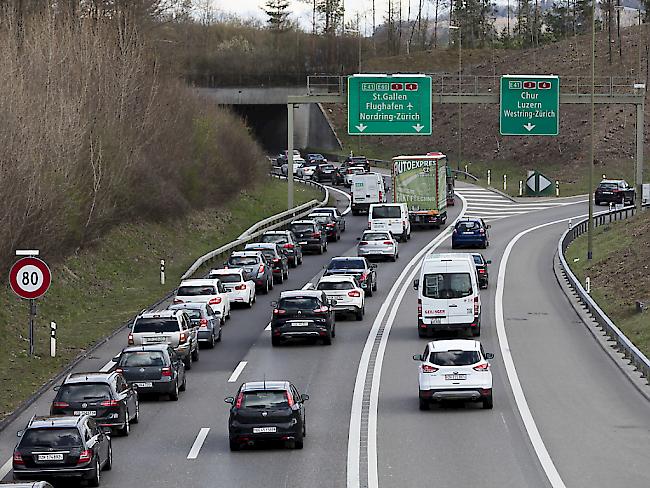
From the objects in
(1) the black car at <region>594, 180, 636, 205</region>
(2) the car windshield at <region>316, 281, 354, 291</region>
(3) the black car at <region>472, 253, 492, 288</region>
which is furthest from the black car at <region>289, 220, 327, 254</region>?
(1) the black car at <region>594, 180, 636, 205</region>

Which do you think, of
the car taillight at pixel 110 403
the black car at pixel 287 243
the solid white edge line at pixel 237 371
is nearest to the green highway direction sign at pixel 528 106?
the black car at pixel 287 243

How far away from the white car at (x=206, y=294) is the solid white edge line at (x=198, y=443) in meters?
14.5

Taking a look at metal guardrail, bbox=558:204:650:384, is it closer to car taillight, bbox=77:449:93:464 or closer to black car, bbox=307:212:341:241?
black car, bbox=307:212:341:241

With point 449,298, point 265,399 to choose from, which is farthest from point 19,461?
point 449,298

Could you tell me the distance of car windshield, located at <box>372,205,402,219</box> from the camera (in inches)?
2648

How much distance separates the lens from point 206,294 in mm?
42719

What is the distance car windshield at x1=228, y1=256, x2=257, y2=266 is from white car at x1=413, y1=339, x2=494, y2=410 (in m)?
22.0

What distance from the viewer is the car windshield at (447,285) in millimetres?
→ 38688

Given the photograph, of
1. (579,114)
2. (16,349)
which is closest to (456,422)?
(16,349)

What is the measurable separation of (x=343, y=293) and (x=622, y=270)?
46.6ft

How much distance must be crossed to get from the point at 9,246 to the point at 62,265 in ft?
26.4

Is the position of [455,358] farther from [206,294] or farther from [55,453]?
[206,294]

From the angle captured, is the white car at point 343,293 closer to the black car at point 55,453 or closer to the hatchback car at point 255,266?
the hatchback car at point 255,266

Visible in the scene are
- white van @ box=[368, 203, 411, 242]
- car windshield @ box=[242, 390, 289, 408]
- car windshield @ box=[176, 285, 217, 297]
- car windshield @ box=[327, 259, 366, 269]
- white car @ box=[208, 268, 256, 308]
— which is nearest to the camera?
car windshield @ box=[242, 390, 289, 408]
